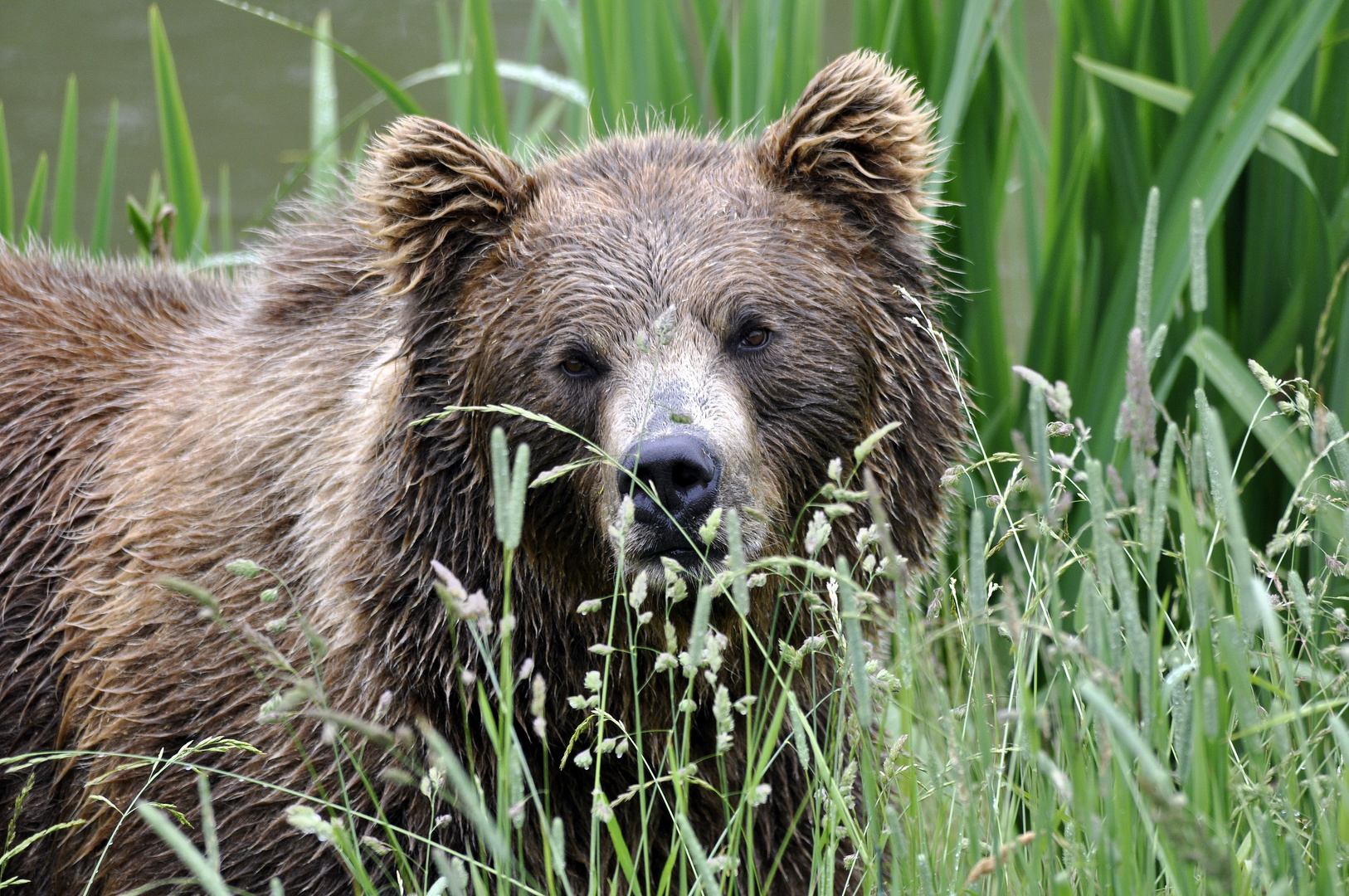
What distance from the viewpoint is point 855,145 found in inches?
117

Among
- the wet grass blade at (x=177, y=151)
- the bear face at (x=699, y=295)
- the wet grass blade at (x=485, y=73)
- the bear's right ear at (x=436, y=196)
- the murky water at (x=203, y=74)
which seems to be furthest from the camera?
the murky water at (x=203, y=74)

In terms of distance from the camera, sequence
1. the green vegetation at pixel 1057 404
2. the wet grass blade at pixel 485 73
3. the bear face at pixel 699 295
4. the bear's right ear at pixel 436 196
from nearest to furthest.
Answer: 1. the green vegetation at pixel 1057 404
2. the bear face at pixel 699 295
3. the bear's right ear at pixel 436 196
4. the wet grass blade at pixel 485 73

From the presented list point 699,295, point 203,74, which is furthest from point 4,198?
point 203,74

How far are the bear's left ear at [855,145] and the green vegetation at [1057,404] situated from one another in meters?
0.59

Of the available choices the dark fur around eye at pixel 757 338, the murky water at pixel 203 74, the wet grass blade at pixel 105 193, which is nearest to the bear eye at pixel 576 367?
the dark fur around eye at pixel 757 338

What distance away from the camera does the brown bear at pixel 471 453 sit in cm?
275

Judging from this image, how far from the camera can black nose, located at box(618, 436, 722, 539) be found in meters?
2.33

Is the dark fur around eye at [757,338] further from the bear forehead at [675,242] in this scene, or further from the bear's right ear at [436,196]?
the bear's right ear at [436,196]

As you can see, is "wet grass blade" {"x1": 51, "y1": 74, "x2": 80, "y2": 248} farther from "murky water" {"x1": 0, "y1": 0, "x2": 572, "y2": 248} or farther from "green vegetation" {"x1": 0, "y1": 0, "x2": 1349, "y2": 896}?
"murky water" {"x1": 0, "y1": 0, "x2": 572, "y2": 248}

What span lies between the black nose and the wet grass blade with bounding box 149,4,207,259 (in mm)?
3054

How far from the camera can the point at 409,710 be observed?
9.20ft

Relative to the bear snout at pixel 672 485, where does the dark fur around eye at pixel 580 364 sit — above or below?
above

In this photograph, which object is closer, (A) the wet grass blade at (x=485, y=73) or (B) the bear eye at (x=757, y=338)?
(B) the bear eye at (x=757, y=338)

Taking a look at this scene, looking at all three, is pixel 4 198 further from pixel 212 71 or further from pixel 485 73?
pixel 212 71
